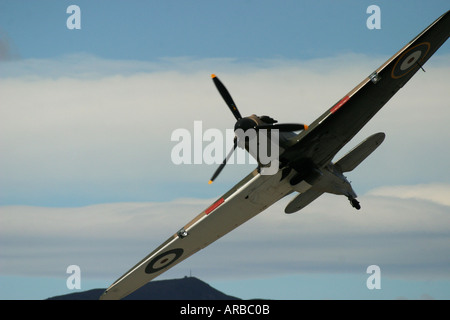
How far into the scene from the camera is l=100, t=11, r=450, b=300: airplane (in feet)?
90.5

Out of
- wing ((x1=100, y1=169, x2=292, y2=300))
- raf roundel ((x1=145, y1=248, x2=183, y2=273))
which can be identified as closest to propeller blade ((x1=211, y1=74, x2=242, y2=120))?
wing ((x1=100, y1=169, x2=292, y2=300))

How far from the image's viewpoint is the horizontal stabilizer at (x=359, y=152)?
32125 mm

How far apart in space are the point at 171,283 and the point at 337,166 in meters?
78.2

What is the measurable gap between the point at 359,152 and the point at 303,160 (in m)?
4.39

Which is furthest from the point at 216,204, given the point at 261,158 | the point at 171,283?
the point at 171,283

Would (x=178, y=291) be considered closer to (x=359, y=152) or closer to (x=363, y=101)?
(x=359, y=152)

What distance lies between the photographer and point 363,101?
2808 cm

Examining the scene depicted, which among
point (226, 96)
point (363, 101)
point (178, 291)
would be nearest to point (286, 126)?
point (226, 96)

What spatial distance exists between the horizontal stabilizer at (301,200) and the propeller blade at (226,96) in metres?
6.70

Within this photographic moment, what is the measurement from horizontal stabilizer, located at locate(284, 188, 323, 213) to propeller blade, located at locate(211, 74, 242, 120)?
6.70 meters

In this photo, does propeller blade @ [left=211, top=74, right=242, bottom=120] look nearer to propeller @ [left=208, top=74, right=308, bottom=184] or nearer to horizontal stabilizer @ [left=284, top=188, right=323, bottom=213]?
propeller @ [left=208, top=74, right=308, bottom=184]
